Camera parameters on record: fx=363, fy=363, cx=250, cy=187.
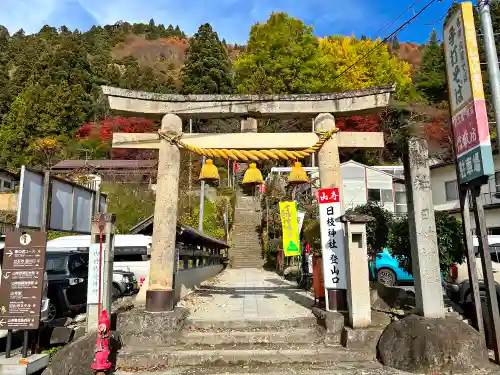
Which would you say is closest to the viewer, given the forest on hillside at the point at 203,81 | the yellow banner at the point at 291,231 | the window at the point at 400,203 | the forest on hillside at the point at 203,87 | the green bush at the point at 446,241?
the green bush at the point at 446,241

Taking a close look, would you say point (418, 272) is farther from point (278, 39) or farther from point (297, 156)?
point (278, 39)

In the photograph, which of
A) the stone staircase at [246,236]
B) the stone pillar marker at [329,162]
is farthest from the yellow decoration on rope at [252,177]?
the stone staircase at [246,236]

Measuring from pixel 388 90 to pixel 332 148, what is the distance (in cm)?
186

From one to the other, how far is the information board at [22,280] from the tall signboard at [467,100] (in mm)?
7716

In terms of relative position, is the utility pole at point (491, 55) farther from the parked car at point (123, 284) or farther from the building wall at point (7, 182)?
the building wall at point (7, 182)

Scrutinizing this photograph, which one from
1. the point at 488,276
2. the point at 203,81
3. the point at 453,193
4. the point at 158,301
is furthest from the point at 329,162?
A: the point at 203,81

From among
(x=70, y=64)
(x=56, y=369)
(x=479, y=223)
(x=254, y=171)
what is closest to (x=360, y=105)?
(x=254, y=171)

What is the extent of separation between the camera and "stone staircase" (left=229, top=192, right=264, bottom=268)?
29.5 m

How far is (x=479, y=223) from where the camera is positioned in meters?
6.39

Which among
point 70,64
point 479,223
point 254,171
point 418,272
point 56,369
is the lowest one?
point 56,369

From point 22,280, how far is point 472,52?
8880 millimetres

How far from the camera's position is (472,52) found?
614cm

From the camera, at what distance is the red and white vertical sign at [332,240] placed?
7.60 meters

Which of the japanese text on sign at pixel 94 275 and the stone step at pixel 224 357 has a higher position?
the japanese text on sign at pixel 94 275
